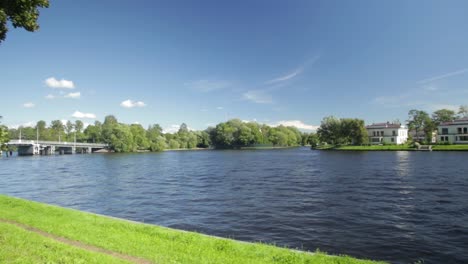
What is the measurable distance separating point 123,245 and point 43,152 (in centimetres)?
18218

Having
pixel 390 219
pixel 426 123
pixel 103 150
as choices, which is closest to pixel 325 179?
pixel 390 219

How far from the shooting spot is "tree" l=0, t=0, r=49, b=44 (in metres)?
11.3

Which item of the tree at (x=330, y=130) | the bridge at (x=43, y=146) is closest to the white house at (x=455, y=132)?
the tree at (x=330, y=130)

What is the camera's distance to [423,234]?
57.2ft

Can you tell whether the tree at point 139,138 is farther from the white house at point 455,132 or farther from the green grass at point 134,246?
the green grass at point 134,246

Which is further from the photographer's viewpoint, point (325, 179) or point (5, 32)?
point (325, 179)

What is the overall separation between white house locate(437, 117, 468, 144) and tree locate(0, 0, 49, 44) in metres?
147

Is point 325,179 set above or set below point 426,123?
below

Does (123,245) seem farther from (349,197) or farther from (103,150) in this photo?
(103,150)

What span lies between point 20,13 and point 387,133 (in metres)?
164

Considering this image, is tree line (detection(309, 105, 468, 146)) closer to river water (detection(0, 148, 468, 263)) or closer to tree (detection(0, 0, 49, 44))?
river water (detection(0, 148, 468, 263))

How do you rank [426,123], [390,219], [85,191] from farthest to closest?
1. [426,123]
2. [85,191]
3. [390,219]

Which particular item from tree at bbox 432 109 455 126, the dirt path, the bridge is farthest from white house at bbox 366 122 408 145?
the dirt path

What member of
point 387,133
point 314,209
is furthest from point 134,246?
point 387,133
